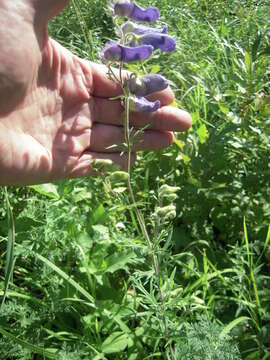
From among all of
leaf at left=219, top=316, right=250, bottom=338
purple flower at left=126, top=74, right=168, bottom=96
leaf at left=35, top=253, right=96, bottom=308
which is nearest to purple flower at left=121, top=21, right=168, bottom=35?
purple flower at left=126, top=74, right=168, bottom=96

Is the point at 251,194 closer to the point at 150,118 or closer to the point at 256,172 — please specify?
the point at 256,172

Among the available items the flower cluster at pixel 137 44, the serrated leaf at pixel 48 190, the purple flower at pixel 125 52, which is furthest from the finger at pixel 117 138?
the purple flower at pixel 125 52

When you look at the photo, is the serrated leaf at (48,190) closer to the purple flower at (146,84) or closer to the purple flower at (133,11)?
the purple flower at (146,84)

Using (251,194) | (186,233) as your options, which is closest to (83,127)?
(186,233)

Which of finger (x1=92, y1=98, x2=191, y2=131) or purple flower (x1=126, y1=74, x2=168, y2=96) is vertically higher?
purple flower (x1=126, y1=74, x2=168, y2=96)

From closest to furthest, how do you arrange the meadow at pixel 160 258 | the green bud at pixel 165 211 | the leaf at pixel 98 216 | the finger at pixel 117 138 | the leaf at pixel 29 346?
the green bud at pixel 165 211 < the leaf at pixel 29 346 < the meadow at pixel 160 258 < the leaf at pixel 98 216 < the finger at pixel 117 138

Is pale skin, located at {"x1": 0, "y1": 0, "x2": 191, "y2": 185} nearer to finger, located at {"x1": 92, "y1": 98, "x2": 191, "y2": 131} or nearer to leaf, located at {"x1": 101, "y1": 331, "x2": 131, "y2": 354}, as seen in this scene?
finger, located at {"x1": 92, "y1": 98, "x2": 191, "y2": 131}
